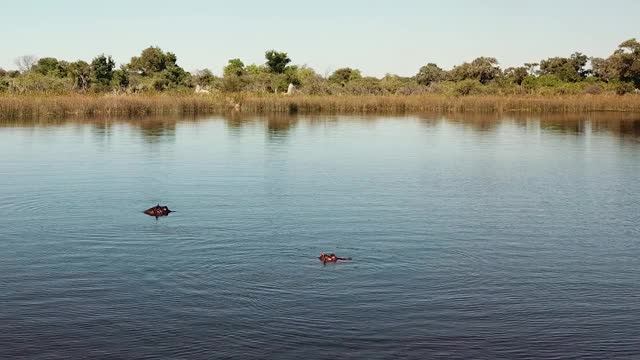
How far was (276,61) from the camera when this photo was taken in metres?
104

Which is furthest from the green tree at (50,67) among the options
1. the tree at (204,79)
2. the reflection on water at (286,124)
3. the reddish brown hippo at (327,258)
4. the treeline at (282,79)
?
the reddish brown hippo at (327,258)

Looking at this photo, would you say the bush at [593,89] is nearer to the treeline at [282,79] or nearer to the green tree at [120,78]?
the treeline at [282,79]

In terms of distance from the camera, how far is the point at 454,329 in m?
10.4

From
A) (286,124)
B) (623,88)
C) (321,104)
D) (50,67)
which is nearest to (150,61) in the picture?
(50,67)

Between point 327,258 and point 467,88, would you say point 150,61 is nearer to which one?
point 467,88

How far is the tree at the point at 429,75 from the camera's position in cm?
13275

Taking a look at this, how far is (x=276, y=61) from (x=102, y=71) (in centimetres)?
2536

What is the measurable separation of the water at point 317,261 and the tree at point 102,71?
59008 mm

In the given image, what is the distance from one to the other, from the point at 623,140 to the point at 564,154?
28.4ft

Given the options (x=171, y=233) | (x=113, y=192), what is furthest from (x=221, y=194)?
(x=171, y=233)

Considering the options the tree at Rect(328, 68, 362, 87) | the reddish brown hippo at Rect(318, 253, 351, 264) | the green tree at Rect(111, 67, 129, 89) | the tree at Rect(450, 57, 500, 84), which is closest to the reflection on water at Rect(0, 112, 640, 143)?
the green tree at Rect(111, 67, 129, 89)

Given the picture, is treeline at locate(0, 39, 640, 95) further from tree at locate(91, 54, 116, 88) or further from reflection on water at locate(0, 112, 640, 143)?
reflection on water at locate(0, 112, 640, 143)

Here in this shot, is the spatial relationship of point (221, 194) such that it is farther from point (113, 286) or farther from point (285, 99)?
point (285, 99)


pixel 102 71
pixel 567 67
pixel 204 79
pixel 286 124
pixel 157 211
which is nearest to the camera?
pixel 157 211
